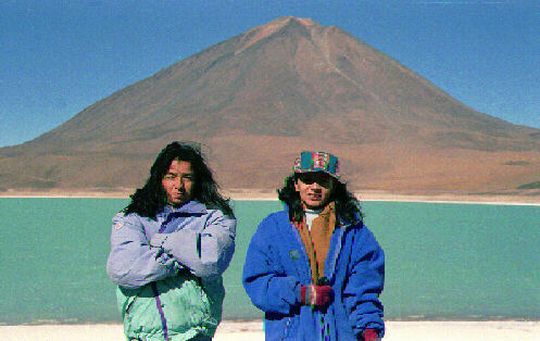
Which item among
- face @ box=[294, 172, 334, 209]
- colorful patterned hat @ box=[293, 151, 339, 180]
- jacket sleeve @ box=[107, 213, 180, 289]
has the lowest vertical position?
jacket sleeve @ box=[107, 213, 180, 289]

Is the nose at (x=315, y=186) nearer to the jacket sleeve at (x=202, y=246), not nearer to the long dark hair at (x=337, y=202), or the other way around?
the long dark hair at (x=337, y=202)

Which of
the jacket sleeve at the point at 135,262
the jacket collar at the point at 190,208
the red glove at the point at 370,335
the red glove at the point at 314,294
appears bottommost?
the red glove at the point at 370,335

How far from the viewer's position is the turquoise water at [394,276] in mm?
10000

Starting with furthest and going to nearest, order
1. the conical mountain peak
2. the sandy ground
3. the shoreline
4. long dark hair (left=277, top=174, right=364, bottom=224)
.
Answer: the conical mountain peak → the shoreline → the sandy ground → long dark hair (left=277, top=174, right=364, bottom=224)

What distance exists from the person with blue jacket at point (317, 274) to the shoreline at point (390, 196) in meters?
53.6

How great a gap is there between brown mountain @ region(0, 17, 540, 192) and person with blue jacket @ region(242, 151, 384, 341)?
70226 mm

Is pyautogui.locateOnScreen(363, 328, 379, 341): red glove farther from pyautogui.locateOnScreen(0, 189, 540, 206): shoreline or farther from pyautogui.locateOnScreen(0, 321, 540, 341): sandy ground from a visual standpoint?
pyautogui.locateOnScreen(0, 189, 540, 206): shoreline

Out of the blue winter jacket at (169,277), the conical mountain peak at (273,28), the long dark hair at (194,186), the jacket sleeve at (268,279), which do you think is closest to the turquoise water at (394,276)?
the long dark hair at (194,186)

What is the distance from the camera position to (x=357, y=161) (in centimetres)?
9319

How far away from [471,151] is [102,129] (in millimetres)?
60750

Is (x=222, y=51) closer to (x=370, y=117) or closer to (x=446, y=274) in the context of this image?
(x=370, y=117)

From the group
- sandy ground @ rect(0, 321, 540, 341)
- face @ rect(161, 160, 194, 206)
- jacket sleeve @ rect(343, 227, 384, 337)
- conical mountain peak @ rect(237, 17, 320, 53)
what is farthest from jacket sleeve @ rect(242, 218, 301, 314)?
conical mountain peak @ rect(237, 17, 320, 53)

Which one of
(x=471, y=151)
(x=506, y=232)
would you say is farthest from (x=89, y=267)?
(x=471, y=151)

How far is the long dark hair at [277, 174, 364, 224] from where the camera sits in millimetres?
3081
